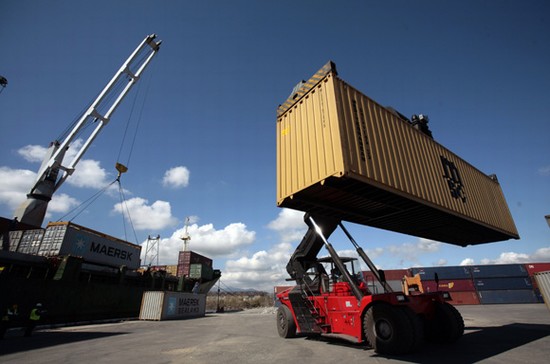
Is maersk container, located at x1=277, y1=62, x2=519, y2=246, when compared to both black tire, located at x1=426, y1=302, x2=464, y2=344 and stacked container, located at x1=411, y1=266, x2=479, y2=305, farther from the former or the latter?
stacked container, located at x1=411, y1=266, x2=479, y2=305

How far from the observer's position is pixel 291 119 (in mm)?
8070

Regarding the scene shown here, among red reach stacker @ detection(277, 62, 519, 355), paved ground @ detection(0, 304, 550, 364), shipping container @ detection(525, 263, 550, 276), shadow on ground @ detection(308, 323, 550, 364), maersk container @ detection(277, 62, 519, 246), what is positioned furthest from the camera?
shipping container @ detection(525, 263, 550, 276)

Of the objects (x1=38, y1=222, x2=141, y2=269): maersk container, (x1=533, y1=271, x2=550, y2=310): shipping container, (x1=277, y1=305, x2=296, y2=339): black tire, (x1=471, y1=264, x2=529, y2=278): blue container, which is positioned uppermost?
(x1=38, y1=222, x2=141, y2=269): maersk container

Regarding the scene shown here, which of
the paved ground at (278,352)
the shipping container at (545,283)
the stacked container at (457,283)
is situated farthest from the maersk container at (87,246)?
the stacked container at (457,283)

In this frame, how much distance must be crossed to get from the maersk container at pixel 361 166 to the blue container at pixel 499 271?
35.3m

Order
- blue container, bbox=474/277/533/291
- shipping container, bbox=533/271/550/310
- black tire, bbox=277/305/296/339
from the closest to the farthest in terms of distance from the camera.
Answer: black tire, bbox=277/305/296/339 → shipping container, bbox=533/271/550/310 → blue container, bbox=474/277/533/291

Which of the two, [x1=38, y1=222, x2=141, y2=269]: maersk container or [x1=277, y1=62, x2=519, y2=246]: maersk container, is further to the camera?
[x1=38, y1=222, x2=141, y2=269]: maersk container

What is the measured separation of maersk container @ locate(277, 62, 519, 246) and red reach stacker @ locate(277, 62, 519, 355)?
31 millimetres

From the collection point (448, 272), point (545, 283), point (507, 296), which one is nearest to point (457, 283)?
point (448, 272)

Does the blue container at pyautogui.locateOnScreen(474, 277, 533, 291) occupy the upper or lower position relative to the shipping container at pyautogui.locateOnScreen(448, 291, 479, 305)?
upper

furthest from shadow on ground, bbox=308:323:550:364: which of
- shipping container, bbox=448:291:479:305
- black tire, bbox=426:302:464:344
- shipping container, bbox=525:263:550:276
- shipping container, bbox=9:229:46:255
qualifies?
shipping container, bbox=525:263:550:276

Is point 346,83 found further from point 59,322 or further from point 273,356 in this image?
point 59,322

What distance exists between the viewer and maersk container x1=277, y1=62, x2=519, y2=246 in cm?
627

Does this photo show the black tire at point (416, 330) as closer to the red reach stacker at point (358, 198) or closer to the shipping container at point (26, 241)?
the red reach stacker at point (358, 198)
